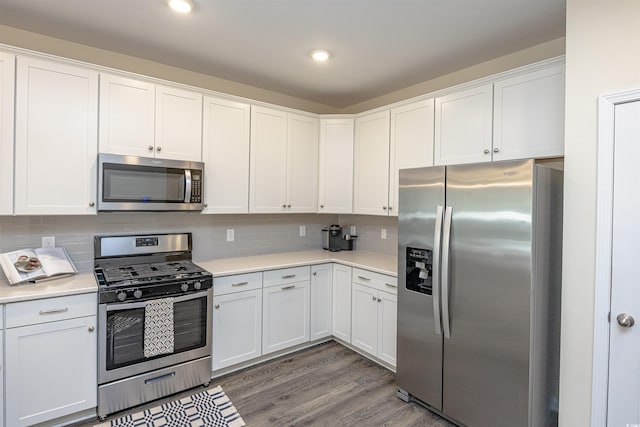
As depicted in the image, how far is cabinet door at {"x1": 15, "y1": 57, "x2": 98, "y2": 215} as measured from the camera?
218 centimetres

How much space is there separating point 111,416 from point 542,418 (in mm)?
2675

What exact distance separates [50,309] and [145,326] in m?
0.55

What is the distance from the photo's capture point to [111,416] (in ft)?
7.41

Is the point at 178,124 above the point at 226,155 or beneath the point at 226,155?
above

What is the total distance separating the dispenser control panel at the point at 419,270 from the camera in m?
2.32

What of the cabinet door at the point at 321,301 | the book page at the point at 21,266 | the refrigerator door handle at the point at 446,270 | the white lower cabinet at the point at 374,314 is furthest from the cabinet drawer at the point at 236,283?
the refrigerator door handle at the point at 446,270

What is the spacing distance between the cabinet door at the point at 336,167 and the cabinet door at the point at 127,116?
169 centimetres

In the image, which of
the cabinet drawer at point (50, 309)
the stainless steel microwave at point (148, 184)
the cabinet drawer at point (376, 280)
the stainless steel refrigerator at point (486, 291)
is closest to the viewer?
the stainless steel refrigerator at point (486, 291)

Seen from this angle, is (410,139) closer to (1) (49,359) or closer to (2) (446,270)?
(2) (446,270)

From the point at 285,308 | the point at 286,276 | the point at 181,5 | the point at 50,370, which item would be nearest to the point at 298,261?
the point at 286,276

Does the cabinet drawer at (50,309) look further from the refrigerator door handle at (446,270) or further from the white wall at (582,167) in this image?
the white wall at (582,167)

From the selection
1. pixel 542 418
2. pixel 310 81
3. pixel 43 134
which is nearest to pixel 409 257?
pixel 542 418

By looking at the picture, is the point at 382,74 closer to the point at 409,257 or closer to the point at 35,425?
the point at 409,257

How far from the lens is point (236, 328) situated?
111 inches
